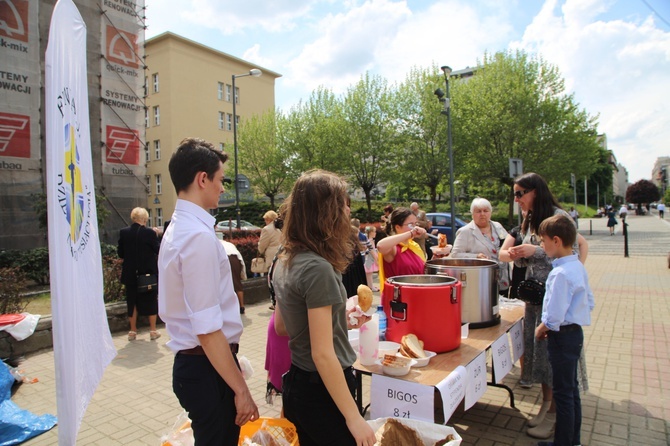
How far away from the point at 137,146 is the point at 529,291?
1632 centimetres

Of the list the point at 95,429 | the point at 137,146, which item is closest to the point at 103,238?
the point at 137,146

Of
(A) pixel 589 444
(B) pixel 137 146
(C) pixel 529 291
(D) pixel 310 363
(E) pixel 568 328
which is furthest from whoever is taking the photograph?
(B) pixel 137 146

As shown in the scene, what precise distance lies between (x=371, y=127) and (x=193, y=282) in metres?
25.1

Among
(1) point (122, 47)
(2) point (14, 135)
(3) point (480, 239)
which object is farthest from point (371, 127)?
(3) point (480, 239)

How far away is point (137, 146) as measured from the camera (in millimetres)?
16391

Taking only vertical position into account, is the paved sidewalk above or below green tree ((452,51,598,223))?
below

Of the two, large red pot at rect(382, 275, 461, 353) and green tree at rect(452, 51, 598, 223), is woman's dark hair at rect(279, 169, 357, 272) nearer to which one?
large red pot at rect(382, 275, 461, 353)

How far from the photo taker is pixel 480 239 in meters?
4.40

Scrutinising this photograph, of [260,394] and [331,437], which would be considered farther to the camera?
[260,394]

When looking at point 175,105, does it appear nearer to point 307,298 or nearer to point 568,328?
point 568,328

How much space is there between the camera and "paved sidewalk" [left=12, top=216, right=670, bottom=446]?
3.43 metres

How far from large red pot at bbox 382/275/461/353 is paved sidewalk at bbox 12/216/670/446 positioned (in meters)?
1.19

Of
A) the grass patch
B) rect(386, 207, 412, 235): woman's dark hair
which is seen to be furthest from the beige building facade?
rect(386, 207, 412, 235): woman's dark hair

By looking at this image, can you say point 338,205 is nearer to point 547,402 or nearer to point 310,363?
point 310,363
